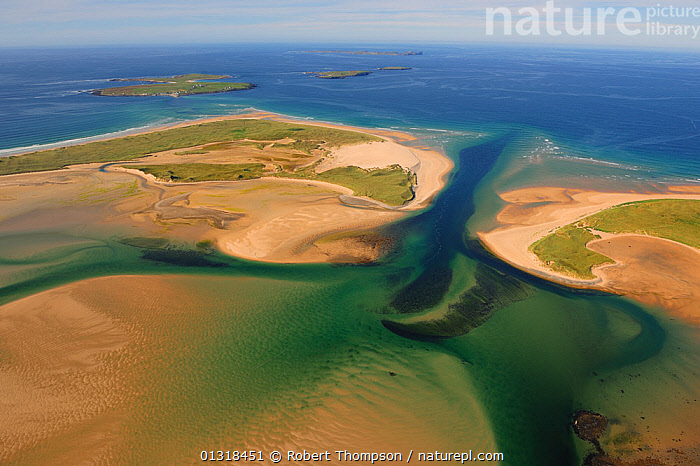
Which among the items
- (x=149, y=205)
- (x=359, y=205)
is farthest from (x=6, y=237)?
(x=359, y=205)

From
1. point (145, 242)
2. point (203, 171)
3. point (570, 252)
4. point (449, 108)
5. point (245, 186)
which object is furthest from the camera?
point (449, 108)

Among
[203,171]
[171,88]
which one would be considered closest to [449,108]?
[203,171]

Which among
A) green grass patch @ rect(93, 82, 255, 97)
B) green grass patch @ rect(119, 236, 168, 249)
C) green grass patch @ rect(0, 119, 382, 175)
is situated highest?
green grass patch @ rect(93, 82, 255, 97)

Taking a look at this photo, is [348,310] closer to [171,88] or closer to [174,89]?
[174,89]

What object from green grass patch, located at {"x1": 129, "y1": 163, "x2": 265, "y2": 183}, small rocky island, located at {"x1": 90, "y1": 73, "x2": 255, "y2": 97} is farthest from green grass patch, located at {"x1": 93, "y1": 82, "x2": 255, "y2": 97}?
green grass patch, located at {"x1": 129, "y1": 163, "x2": 265, "y2": 183}

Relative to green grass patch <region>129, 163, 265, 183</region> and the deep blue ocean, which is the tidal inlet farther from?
the deep blue ocean

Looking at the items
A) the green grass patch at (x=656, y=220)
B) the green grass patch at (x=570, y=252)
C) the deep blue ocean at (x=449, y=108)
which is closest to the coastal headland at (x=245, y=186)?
the green grass patch at (x=570, y=252)

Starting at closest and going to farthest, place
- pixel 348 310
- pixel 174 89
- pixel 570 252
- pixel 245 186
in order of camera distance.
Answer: pixel 348 310
pixel 570 252
pixel 245 186
pixel 174 89

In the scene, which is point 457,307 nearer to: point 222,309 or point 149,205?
point 222,309
